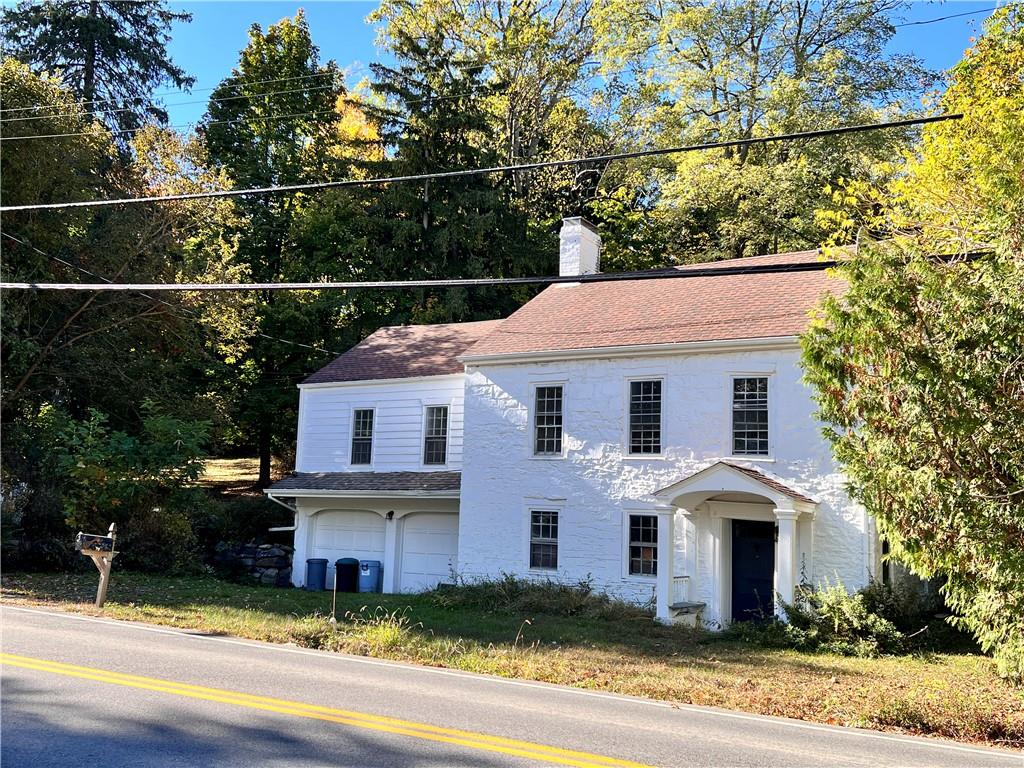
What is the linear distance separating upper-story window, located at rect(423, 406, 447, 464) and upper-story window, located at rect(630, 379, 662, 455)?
5.92m

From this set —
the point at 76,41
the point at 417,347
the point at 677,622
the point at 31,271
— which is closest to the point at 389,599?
the point at 677,622

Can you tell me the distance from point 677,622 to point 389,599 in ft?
20.6

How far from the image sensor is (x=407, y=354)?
26078mm

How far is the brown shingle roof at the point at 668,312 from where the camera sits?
18859mm

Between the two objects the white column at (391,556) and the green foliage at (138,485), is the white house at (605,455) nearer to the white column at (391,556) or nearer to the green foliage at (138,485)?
the white column at (391,556)

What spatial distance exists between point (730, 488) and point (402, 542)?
384 inches

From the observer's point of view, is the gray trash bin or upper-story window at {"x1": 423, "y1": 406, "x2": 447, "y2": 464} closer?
the gray trash bin

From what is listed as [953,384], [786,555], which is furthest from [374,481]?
[953,384]

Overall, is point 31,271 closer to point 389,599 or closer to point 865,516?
point 389,599

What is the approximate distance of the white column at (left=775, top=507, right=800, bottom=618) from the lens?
1648 cm

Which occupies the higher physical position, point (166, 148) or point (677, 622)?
point (166, 148)

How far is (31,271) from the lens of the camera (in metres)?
24.4

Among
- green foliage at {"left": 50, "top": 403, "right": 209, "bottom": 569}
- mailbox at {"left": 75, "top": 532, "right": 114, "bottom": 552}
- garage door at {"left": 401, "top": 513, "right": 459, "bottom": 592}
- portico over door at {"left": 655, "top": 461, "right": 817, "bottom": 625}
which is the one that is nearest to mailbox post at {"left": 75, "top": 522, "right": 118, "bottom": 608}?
mailbox at {"left": 75, "top": 532, "right": 114, "bottom": 552}

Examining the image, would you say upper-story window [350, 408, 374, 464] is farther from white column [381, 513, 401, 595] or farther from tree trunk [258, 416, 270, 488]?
tree trunk [258, 416, 270, 488]
